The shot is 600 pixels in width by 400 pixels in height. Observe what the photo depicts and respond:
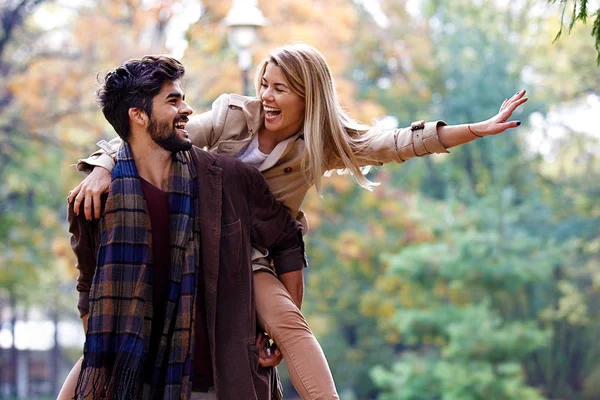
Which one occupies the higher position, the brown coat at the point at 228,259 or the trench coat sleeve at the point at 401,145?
the trench coat sleeve at the point at 401,145

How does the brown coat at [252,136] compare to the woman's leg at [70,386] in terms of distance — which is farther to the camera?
the brown coat at [252,136]

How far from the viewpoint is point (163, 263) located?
10.9 ft

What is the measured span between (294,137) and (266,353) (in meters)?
0.82

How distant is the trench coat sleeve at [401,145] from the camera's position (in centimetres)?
355

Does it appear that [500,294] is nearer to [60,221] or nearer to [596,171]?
[596,171]

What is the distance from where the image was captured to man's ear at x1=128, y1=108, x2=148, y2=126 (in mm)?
3277

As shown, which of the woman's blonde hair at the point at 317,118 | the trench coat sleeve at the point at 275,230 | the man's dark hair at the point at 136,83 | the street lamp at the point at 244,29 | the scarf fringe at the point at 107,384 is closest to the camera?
the scarf fringe at the point at 107,384

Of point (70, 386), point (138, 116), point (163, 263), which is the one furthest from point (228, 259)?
point (70, 386)

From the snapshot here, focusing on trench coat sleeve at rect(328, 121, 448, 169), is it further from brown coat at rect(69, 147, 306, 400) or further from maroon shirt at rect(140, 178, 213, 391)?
maroon shirt at rect(140, 178, 213, 391)

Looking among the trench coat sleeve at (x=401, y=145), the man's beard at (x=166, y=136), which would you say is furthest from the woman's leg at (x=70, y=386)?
the trench coat sleeve at (x=401, y=145)

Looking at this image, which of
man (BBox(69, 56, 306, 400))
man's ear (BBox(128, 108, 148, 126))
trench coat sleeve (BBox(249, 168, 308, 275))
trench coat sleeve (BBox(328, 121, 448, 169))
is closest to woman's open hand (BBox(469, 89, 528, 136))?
trench coat sleeve (BBox(328, 121, 448, 169))

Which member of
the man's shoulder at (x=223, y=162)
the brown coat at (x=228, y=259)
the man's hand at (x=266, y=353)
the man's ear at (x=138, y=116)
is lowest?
the man's hand at (x=266, y=353)

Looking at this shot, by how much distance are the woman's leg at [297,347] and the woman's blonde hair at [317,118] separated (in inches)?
19.9

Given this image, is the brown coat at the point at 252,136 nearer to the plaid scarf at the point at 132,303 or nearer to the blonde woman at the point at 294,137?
the blonde woman at the point at 294,137
